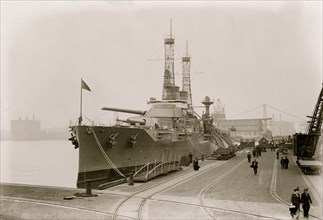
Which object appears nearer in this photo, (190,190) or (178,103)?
(190,190)

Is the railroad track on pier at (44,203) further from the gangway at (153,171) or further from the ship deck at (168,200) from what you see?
the gangway at (153,171)

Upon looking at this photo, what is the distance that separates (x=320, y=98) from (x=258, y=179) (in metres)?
6.07

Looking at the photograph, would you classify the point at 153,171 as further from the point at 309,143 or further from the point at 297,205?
the point at 297,205

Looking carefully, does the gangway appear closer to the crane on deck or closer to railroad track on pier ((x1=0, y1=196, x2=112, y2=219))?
railroad track on pier ((x1=0, y1=196, x2=112, y2=219))

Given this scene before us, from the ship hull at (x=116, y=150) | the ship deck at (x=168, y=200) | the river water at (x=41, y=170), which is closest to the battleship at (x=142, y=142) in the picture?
the ship hull at (x=116, y=150)

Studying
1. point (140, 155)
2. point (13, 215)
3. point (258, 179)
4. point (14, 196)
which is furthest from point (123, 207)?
point (140, 155)

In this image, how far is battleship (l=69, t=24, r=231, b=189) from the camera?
1972 cm

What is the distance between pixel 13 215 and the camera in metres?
11.2

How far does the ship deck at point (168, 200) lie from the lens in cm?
1077

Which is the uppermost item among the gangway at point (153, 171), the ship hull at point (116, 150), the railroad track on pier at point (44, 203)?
the ship hull at point (116, 150)

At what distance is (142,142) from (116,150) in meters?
2.46

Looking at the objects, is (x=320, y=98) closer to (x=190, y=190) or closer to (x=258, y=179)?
(x=258, y=179)

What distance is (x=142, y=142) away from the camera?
2380 centimetres

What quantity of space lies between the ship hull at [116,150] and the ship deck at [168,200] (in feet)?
12.8
